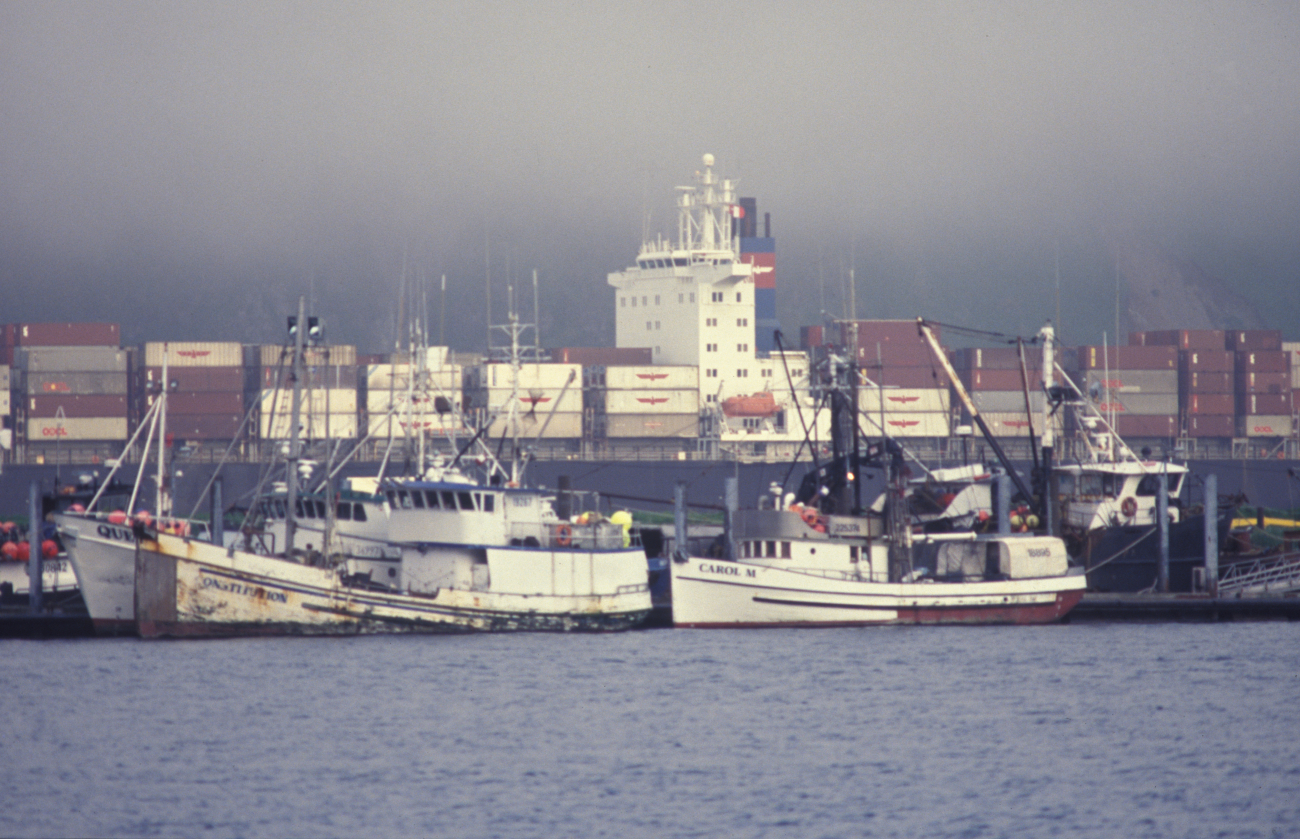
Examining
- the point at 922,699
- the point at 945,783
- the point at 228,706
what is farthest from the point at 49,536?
the point at 945,783

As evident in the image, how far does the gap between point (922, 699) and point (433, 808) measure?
1255cm

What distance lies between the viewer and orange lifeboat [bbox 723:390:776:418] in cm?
10006

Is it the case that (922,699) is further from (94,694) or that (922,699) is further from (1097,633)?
(94,694)

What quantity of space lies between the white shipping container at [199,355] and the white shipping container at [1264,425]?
6299 cm

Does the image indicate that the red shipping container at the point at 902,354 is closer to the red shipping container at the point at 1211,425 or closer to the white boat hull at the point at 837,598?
the red shipping container at the point at 1211,425

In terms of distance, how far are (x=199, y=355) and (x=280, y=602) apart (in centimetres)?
5847

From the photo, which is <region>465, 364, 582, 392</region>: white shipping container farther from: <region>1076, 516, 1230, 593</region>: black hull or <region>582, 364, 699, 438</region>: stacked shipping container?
<region>1076, 516, 1230, 593</region>: black hull

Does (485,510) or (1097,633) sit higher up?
(485,510)

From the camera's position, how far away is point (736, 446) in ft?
325

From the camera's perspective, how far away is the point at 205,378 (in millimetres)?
95375

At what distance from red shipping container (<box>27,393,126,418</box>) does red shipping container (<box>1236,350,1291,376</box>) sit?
7009cm

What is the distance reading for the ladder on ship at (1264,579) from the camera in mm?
47531

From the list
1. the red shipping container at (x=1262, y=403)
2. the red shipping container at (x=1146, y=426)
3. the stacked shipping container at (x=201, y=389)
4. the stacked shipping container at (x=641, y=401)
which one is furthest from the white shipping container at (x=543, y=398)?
the red shipping container at (x=1262, y=403)

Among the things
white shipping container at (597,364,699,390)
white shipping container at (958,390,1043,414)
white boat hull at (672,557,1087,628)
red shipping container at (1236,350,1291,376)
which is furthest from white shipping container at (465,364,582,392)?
white boat hull at (672,557,1087,628)
